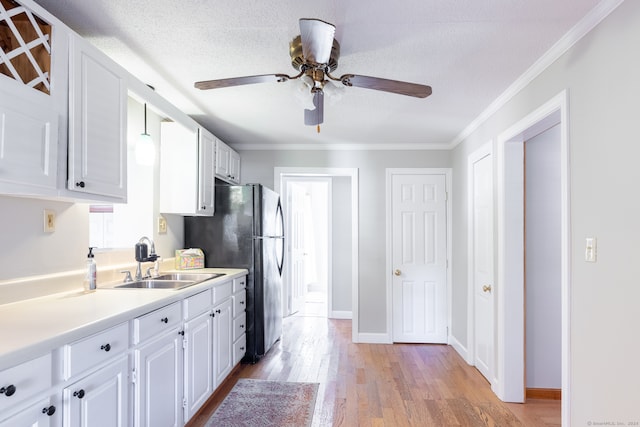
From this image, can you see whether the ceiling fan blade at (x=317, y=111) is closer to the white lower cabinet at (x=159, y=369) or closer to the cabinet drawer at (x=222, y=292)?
the white lower cabinet at (x=159, y=369)

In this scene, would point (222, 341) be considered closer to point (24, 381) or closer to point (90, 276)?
point (90, 276)

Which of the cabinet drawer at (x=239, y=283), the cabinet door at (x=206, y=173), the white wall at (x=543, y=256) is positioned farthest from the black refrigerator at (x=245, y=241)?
the white wall at (x=543, y=256)

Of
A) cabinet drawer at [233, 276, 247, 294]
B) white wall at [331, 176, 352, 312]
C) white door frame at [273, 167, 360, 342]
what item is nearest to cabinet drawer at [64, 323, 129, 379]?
cabinet drawer at [233, 276, 247, 294]

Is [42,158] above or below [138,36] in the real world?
below

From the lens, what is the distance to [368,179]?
4543 millimetres

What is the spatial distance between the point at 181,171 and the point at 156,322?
63.6 inches

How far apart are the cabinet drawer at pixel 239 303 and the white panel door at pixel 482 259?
7.00 ft

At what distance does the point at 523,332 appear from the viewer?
2.88m

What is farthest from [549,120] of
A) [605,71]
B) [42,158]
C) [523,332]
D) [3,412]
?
[3,412]

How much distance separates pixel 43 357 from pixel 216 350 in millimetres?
1677

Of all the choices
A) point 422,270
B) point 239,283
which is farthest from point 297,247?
point 239,283

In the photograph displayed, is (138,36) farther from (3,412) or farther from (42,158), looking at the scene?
→ (3,412)

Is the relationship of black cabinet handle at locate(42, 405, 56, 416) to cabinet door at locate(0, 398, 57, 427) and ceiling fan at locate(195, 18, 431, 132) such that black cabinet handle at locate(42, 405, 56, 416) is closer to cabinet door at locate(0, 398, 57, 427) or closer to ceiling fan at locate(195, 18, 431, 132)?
cabinet door at locate(0, 398, 57, 427)

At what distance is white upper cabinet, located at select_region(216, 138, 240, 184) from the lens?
3811 mm
